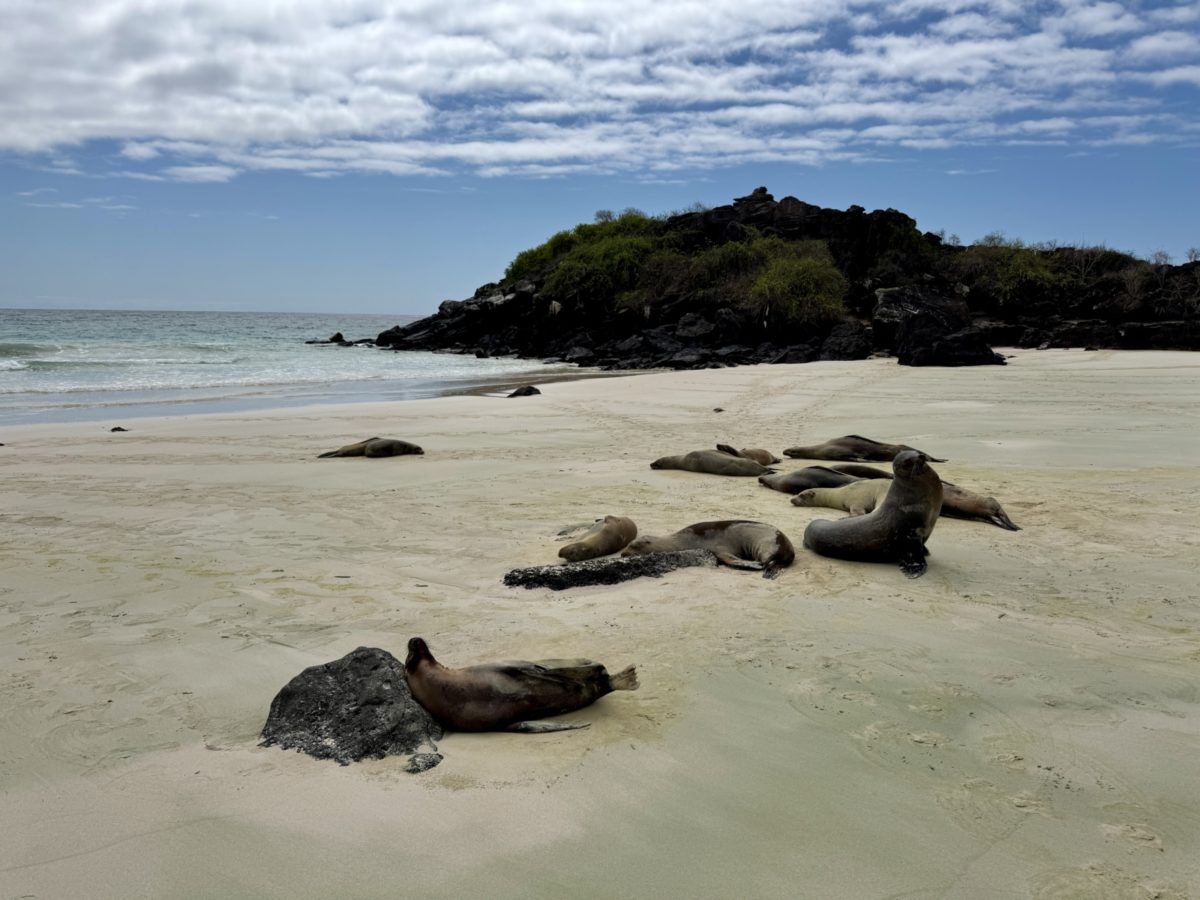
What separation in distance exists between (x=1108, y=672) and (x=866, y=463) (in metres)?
6.32

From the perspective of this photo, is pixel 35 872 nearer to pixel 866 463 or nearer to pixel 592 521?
pixel 592 521

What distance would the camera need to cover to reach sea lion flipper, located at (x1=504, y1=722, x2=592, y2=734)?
139 inches

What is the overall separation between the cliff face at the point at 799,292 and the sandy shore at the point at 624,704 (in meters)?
19.8

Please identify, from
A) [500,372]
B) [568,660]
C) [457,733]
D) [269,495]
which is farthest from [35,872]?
[500,372]

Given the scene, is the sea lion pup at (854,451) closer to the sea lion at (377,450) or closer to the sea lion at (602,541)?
the sea lion at (602,541)

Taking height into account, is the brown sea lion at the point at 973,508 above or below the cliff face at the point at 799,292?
below

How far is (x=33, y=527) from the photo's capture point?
23.9 ft

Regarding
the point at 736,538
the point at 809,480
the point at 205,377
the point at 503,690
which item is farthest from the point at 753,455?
the point at 205,377

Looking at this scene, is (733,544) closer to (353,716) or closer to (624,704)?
(624,704)

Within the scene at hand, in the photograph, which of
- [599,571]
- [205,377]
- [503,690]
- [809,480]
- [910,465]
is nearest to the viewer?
[503,690]

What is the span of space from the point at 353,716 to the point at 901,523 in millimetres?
3829

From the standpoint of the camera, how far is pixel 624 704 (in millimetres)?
3762

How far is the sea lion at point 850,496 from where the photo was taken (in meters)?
7.44

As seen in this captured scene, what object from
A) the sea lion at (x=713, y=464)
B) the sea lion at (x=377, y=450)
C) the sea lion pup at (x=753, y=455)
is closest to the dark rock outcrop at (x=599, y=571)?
the sea lion at (x=713, y=464)
